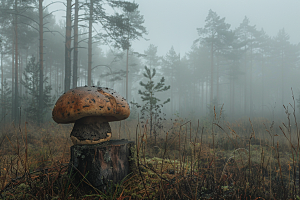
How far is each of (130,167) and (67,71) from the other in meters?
8.58

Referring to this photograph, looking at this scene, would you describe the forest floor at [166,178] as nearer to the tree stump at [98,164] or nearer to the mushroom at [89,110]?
the tree stump at [98,164]

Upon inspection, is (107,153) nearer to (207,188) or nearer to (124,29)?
(207,188)

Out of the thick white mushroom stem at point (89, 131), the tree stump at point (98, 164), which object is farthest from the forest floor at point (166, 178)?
the thick white mushroom stem at point (89, 131)

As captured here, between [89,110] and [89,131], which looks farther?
[89,131]

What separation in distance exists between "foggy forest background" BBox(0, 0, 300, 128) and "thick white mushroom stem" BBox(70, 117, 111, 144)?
14.3 ft

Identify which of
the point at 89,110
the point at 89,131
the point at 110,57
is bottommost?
the point at 89,131

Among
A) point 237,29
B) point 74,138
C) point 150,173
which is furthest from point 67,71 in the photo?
point 237,29

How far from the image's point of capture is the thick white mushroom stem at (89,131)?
7.13 ft

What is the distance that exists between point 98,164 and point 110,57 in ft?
130

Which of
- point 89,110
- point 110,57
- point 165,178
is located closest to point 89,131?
point 89,110

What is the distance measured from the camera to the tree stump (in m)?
1.94

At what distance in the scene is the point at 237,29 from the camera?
89.2 feet

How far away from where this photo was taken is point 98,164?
77.4 inches

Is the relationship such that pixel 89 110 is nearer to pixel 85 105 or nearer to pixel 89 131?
pixel 85 105
